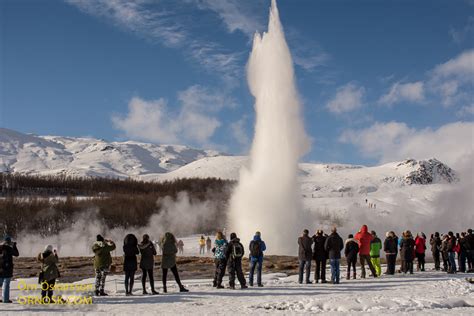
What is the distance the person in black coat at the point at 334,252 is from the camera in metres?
16.3

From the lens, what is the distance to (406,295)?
44.7ft

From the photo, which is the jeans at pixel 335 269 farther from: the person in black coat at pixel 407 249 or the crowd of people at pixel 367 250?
the person in black coat at pixel 407 249

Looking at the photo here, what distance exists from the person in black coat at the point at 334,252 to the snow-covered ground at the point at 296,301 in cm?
46

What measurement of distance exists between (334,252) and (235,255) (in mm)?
3272

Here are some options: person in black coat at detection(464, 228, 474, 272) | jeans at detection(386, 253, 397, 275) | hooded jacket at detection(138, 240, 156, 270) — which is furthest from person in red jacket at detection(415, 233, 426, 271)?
hooded jacket at detection(138, 240, 156, 270)

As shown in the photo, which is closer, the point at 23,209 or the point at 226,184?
the point at 23,209

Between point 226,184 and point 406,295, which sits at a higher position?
point 226,184

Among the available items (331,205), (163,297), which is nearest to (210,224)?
(331,205)

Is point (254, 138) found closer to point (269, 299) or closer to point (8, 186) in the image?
point (269, 299)

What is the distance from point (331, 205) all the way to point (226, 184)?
7091 cm

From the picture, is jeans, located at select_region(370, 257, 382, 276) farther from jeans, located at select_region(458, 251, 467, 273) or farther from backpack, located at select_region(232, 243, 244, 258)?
backpack, located at select_region(232, 243, 244, 258)

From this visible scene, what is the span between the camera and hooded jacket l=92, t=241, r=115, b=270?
14.1 metres

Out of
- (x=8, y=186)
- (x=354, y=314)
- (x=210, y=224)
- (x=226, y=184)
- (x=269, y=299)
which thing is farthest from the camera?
(x=226, y=184)

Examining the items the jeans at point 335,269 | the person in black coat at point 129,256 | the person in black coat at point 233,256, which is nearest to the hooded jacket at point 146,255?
the person in black coat at point 129,256
